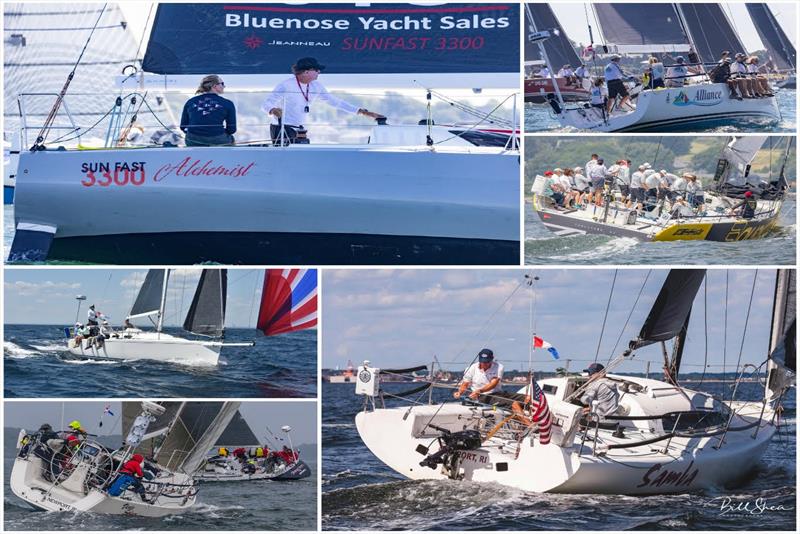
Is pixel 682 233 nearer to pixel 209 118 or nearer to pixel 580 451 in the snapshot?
pixel 580 451

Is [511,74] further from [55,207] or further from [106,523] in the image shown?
[106,523]

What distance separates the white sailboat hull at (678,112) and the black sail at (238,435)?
4616 millimetres

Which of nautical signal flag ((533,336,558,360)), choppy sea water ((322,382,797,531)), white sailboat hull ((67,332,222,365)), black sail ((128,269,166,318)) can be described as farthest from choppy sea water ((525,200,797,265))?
black sail ((128,269,166,318))

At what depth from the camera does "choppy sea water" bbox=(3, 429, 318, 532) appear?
9664mm

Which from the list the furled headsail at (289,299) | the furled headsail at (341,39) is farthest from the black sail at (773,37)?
the furled headsail at (289,299)

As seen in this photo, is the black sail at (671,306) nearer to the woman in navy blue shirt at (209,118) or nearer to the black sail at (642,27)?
the black sail at (642,27)

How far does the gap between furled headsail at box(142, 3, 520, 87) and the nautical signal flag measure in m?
2.37

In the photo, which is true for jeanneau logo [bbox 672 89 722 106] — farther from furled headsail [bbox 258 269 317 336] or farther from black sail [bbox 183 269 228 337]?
black sail [bbox 183 269 228 337]

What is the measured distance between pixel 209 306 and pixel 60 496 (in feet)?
10.5

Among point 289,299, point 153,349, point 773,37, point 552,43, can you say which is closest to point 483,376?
point 289,299

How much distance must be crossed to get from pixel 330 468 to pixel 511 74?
13.8 ft

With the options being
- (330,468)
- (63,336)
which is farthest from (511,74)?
(63,336)

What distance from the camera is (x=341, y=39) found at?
10.3 metres

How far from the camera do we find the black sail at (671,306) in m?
10.1
